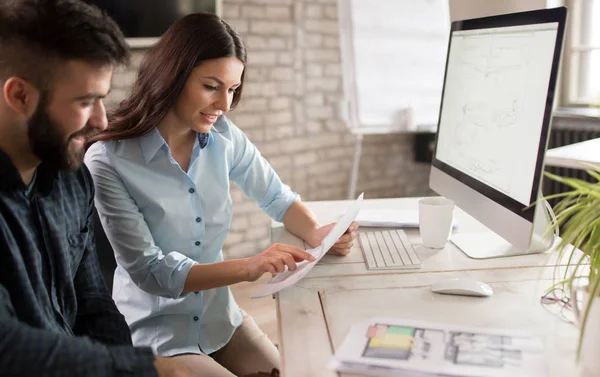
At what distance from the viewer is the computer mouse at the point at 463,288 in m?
1.10

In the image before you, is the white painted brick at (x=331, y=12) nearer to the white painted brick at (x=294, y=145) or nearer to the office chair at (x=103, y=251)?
the white painted brick at (x=294, y=145)

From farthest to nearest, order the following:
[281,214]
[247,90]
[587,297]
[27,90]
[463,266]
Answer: [247,90] → [281,214] → [463,266] → [27,90] → [587,297]

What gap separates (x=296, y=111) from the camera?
358 centimetres

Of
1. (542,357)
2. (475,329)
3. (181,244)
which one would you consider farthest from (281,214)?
(542,357)

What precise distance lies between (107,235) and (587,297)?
0.95m

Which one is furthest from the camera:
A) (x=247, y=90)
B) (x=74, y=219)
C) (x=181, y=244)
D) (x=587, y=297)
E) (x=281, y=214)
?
(x=247, y=90)

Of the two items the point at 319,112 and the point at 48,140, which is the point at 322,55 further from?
the point at 48,140

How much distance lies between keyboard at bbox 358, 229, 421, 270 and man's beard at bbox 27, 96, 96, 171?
2.02 feet

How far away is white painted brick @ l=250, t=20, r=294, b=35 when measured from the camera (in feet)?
10.9

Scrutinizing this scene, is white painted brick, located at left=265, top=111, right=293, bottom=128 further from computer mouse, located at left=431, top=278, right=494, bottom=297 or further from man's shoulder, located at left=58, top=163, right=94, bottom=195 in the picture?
computer mouse, located at left=431, top=278, right=494, bottom=297

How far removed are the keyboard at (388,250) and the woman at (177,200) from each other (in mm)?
63

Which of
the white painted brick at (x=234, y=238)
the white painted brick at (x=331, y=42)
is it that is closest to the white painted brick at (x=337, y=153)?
the white painted brick at (x=331, y=42)

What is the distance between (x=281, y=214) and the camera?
5.31ft

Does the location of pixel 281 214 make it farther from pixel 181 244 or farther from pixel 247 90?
pixel 247 90
